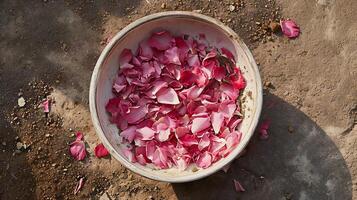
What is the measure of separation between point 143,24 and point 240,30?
608mm

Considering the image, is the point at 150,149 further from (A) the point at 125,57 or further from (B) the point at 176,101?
(A) the point at 125,57

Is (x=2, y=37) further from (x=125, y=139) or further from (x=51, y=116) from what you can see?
(x=125, y=139)

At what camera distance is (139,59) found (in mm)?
2918

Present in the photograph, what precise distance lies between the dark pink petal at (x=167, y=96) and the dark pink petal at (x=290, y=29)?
71 centimetres

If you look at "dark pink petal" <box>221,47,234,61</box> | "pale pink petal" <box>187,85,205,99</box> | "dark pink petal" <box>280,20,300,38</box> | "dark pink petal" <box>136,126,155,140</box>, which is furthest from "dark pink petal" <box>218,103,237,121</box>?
"dark pink petal" <box>280,20,300,38</box>

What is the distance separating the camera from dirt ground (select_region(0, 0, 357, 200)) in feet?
10.0

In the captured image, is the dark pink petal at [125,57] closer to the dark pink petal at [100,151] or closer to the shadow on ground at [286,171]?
the dark pink petal at [100,151]

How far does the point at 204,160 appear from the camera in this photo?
9.11ft

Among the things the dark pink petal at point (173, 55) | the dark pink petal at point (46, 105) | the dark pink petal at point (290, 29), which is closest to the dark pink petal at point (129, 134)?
the dark pink petal at point (173, 55)

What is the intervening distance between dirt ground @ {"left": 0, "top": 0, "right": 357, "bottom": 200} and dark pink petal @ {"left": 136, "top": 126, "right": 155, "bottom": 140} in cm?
32

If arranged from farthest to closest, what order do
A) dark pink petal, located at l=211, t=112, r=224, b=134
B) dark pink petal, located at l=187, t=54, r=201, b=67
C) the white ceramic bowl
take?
dark pink petal, located at l=187, t=54, r=201, b=67
dark pink petal, located at l=211, t=112, r=224, b=134
the white ceramic bowl

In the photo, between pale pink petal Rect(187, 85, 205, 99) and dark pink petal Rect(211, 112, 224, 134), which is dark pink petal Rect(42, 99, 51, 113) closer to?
pale pink petal Rect(187, 85, 205, 99)

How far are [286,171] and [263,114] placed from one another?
0.30 metres

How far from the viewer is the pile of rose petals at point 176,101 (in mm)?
2811
